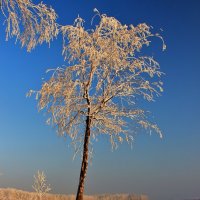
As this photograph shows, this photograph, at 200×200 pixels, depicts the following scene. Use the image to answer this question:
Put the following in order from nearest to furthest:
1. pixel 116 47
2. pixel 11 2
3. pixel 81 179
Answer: pixel 11 2 < pixel 81 179 < pixel 116 47

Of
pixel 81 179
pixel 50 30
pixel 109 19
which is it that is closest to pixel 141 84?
pixel 109 19

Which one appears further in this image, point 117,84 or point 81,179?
point 117,84

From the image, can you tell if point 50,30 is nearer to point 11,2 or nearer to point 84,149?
point 11,2

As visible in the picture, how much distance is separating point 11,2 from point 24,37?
1385mm

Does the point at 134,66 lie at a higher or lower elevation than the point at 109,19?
lower

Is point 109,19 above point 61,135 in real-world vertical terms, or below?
above

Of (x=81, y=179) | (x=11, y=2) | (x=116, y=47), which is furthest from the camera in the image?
(x=116, y=47)

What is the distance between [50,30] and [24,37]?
1.04 m

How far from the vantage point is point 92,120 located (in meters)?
24.1

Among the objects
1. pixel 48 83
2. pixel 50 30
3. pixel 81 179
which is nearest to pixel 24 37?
pixel 50 30

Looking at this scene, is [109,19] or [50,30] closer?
[50,30]

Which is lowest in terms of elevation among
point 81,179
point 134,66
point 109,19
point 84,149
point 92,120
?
point 81,179

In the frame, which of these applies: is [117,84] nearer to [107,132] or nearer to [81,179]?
[107,132]

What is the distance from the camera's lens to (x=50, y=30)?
16266 mm
